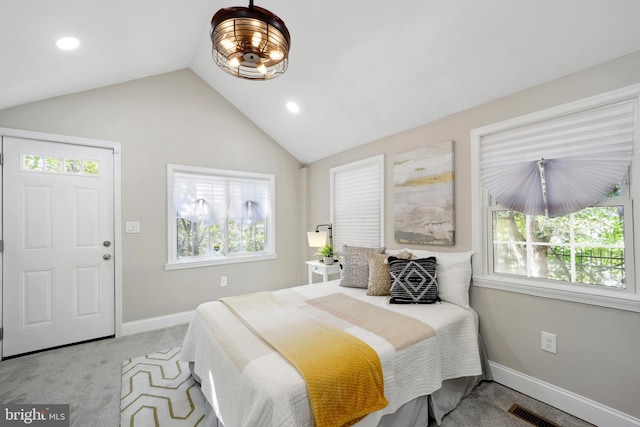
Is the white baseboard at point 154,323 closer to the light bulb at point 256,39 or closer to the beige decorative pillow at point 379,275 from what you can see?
the beige decorative pillow at point 379,275

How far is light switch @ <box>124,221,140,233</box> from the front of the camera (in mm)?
3051

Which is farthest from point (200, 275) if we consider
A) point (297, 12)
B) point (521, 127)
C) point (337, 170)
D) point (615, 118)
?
point (615, 118)

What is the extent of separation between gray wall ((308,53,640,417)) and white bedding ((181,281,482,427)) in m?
0.31

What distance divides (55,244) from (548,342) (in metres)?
4.34

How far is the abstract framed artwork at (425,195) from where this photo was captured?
8.10 ft

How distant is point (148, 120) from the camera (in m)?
3.19

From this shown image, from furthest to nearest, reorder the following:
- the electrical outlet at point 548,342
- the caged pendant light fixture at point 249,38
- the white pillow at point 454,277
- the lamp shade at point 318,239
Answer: the lamp shade at point 318,239 < the white pillow at point 454,277 < the electrical outlet at point 548,342 < the caged pendant light fixture at point 249,38

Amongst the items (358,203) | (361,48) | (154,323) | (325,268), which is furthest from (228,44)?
(154,323)

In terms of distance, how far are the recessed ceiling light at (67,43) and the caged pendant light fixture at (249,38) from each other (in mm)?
1379

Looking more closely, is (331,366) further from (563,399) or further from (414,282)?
(563,399)

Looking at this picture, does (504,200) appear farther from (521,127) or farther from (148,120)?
(148,120)

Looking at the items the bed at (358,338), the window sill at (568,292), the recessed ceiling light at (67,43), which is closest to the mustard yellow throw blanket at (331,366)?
the bed at (358,338)

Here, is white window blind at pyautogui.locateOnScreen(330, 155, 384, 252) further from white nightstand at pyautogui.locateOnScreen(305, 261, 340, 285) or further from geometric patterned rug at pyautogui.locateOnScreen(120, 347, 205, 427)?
geometric patterned rug at pyautogui.locateOnScreen(120, 347, 205, 427)

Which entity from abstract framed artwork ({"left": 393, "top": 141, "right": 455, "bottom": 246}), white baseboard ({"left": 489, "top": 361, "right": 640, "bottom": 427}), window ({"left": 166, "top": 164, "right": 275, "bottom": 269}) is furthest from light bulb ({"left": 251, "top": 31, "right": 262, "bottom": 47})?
white baseboard ({"left": 489, "top": 361, "right": 640, "bottom": 427})
